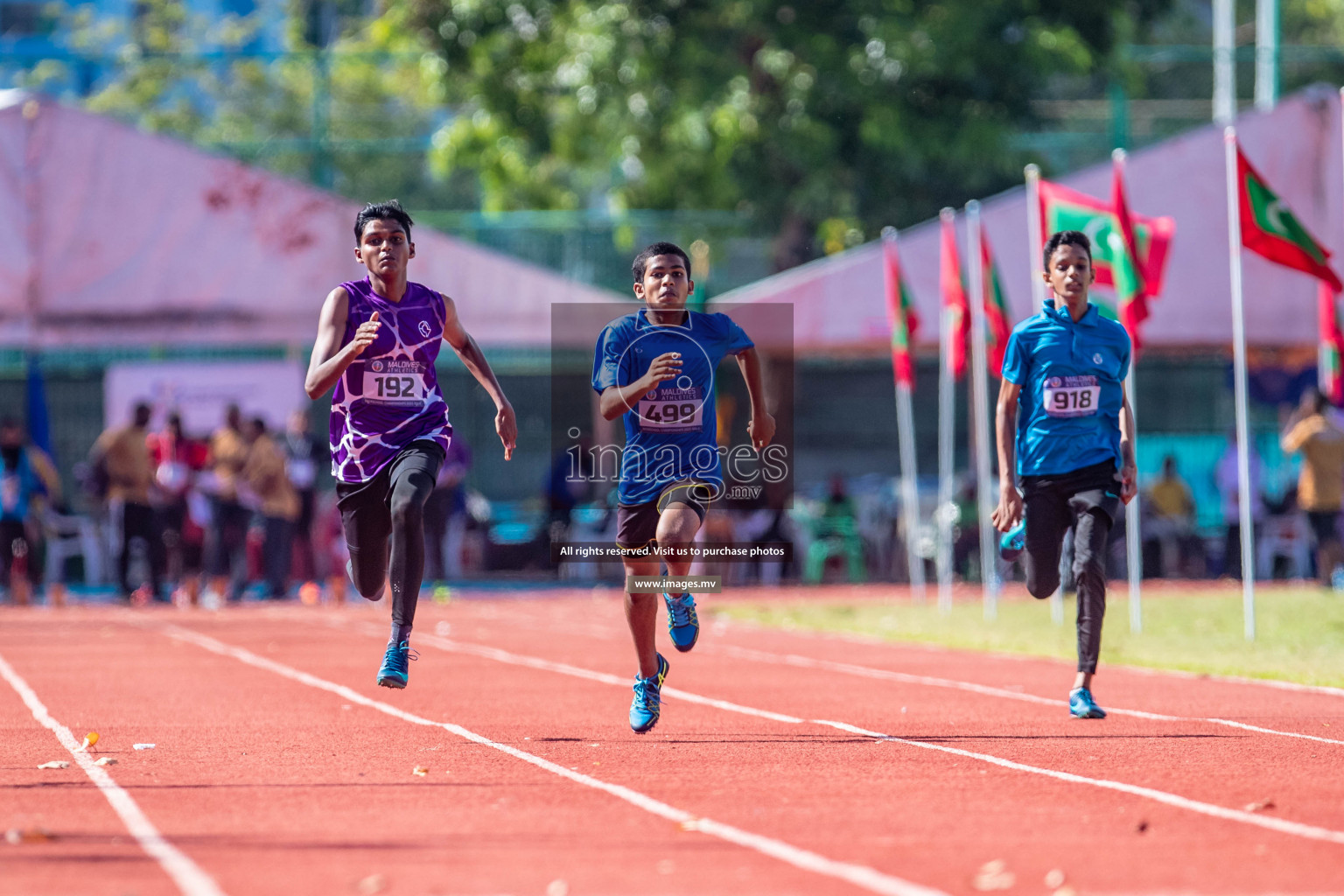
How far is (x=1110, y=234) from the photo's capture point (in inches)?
635

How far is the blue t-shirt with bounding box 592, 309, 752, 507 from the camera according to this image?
850cm

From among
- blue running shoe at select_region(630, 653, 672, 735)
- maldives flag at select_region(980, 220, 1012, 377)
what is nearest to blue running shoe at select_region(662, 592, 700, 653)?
blue running shoe at select_region(630, 653, 672, 735)

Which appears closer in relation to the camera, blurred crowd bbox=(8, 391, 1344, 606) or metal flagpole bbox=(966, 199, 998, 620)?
metal flagpole bbox=(966, 199, 998, 620)

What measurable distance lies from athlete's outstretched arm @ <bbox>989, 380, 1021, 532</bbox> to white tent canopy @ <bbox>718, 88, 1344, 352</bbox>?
1358cm

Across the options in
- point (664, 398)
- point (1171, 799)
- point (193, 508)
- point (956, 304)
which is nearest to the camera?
point (1171, 799)

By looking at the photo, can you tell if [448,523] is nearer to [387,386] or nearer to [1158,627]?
[1158,627]

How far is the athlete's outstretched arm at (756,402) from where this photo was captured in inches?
341

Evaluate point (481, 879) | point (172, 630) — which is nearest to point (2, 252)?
point (172, 630)

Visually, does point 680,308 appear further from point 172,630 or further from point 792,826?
point 172,630

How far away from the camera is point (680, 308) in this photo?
339 inches

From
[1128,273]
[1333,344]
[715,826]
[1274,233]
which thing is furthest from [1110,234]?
[715,826]

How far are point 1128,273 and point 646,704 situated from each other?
8.07m

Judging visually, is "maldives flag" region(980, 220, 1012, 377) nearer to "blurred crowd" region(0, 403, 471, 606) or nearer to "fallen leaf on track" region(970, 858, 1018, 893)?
"blurred crowd" region(0, 403, 471, 606)

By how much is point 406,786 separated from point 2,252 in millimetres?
17669
